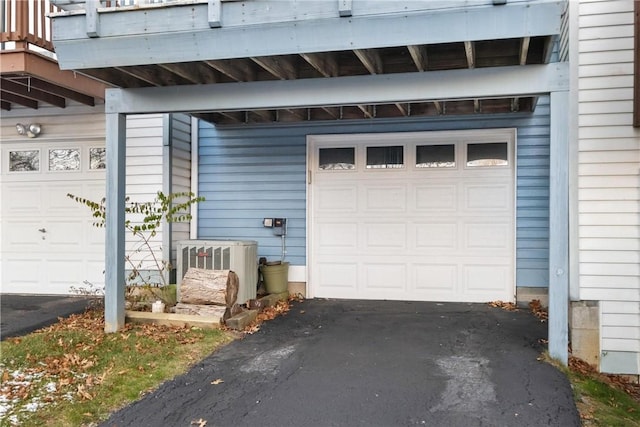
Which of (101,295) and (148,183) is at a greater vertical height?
(148,183)

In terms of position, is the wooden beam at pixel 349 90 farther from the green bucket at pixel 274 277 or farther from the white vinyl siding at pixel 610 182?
the green bucket at pixel 274 277

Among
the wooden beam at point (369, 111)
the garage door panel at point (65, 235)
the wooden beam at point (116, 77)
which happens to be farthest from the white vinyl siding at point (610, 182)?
the garage door panel at point (65, 235)

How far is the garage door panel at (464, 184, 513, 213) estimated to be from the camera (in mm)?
6621

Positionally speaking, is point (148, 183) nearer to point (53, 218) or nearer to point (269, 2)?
point (53, 218)

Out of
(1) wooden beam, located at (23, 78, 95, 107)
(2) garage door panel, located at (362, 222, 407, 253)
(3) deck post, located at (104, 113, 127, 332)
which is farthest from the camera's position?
(2) garage door panel, located at (362, 222, 407, 253)

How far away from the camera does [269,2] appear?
4.11m

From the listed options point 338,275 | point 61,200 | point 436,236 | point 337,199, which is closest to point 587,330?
point 436,236

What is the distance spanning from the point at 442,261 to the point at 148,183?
14.2 feet

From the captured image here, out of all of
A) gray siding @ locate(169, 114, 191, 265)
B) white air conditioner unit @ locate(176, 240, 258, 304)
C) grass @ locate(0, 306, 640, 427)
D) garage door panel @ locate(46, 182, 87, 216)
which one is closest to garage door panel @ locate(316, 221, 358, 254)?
white air conditioner unit @ locate(176, 240, 258, 304)

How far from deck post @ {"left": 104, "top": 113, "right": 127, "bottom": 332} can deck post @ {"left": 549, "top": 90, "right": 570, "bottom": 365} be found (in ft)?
14.0

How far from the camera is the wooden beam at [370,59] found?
4115 mm

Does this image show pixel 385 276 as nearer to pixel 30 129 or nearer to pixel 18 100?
pixel 30 129

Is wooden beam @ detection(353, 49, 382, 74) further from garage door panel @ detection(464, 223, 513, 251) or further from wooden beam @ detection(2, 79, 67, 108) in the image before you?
wooden beam @ detection(2, 79, 67, 108)

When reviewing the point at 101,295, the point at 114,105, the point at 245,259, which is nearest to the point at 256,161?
the point at 245,259
